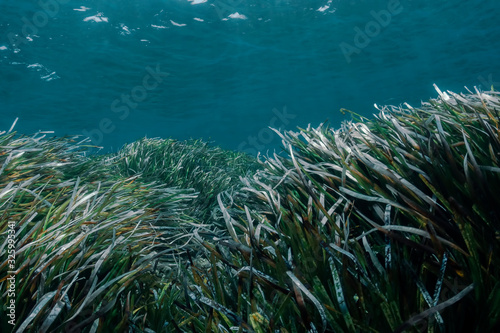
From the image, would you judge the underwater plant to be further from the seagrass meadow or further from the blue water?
the blue water

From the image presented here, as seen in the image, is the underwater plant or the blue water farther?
the blue water

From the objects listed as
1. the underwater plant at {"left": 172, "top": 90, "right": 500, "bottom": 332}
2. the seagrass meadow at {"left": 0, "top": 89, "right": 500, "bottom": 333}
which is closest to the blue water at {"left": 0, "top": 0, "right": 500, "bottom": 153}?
the seagrass meadow at {"left": 0, "top": 89, "right": 500, "bottom": 333}

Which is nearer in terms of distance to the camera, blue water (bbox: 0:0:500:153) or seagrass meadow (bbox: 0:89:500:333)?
seagrass meadow (bbox: 0:89:500:333)

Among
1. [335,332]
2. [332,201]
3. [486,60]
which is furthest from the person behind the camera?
[486,60]

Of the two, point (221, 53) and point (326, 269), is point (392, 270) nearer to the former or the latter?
point (326, 269)

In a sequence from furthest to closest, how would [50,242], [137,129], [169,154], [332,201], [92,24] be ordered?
1. [137,129]
2. [92,24]
3. [169,154]
4. [332,201]
5. [50,242]

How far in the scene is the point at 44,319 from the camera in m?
1.24

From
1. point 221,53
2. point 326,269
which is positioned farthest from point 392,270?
point 221,53

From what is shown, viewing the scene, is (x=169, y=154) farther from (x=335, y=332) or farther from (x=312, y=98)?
(x=312, y=98)

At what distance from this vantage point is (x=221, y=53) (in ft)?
91.8

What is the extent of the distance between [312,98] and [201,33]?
26573 mm

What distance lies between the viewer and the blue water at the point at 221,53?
21.2 metres

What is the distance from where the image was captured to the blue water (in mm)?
21156

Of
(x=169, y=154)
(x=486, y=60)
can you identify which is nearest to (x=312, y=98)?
(x=486, y=60)
